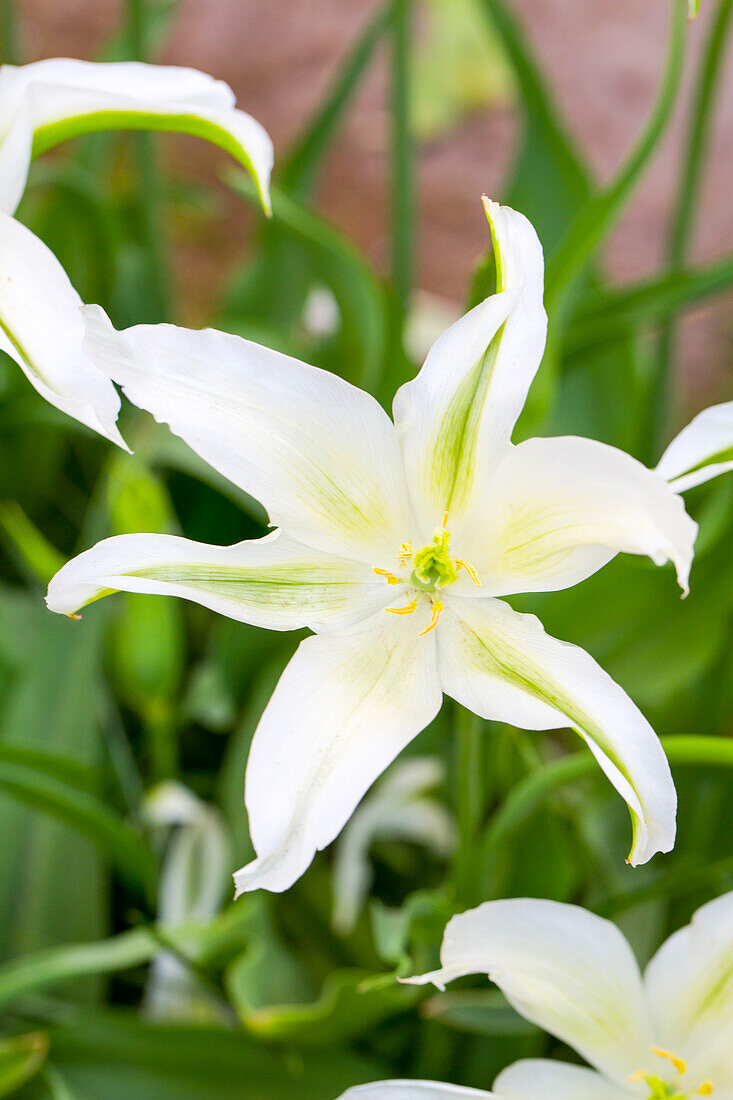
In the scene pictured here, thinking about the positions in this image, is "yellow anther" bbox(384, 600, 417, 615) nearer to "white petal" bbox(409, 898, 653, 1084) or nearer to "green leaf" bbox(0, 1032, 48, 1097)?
"white petal" bbox(409, 898, 653, 1084)

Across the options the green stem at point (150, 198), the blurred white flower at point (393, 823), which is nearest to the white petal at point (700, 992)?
the blurred white flower at point (393, 823)

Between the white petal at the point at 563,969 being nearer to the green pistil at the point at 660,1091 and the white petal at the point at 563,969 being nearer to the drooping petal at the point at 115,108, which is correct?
the green pistil at the point at 660,1091

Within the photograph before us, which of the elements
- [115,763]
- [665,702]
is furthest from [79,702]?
[665,702]

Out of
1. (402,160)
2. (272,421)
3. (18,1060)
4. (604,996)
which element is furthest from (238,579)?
(402,160)

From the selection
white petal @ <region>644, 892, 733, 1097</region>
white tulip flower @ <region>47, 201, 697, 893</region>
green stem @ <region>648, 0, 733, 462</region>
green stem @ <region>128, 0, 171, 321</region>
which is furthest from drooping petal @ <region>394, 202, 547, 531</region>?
green stem @ <region>128, 0, 171, 321</region>

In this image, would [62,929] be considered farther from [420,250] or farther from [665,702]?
[420,250]

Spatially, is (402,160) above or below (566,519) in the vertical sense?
above

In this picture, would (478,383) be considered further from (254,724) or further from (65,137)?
(254,724)
